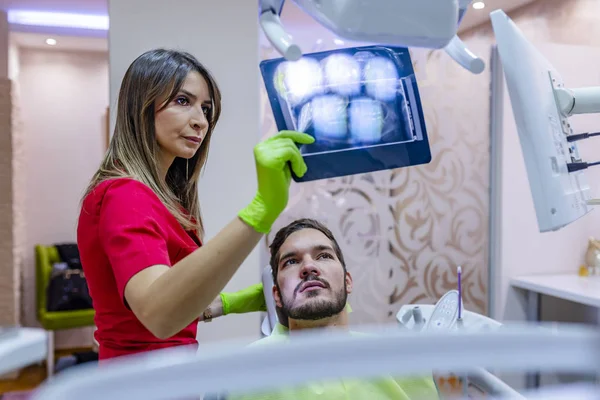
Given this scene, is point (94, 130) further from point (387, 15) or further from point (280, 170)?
point (387, 15)

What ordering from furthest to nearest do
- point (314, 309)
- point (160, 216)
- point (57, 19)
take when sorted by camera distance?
point (57, 19) < point (314, 309) < point (160, 216)

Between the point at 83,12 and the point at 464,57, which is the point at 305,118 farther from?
the point at 83,12

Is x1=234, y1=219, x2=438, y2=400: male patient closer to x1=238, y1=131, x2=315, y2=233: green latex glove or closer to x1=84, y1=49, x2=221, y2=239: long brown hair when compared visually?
x1=84, y1=49, x2=221, y2=239: long brown hair

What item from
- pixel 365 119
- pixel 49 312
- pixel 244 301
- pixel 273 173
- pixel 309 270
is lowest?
pixel 49 312

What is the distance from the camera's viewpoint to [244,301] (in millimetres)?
1751

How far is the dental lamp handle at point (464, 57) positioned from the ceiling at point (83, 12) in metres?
1.88

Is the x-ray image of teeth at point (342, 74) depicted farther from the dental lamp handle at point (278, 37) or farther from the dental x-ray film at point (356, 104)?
the dental lamp handle at point (278, 37)

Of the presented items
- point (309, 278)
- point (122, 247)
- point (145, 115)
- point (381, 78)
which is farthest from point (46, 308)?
point (381, 78)

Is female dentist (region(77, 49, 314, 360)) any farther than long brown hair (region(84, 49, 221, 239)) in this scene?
No

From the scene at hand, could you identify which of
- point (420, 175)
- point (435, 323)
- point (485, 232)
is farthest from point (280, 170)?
point (485, 232)

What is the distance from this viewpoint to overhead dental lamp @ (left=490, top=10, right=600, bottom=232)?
3.10 feet

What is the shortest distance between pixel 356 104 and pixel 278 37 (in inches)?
11.5

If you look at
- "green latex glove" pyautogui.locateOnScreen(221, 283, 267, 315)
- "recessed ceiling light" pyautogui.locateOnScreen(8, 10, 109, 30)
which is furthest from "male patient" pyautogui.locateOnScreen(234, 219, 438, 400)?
"recessed ceiling light" pyautogui.locateOnScreen(8, 10, 109, 30)

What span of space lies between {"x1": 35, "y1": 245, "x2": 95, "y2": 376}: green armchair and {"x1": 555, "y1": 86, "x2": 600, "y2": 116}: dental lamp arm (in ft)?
12.7
